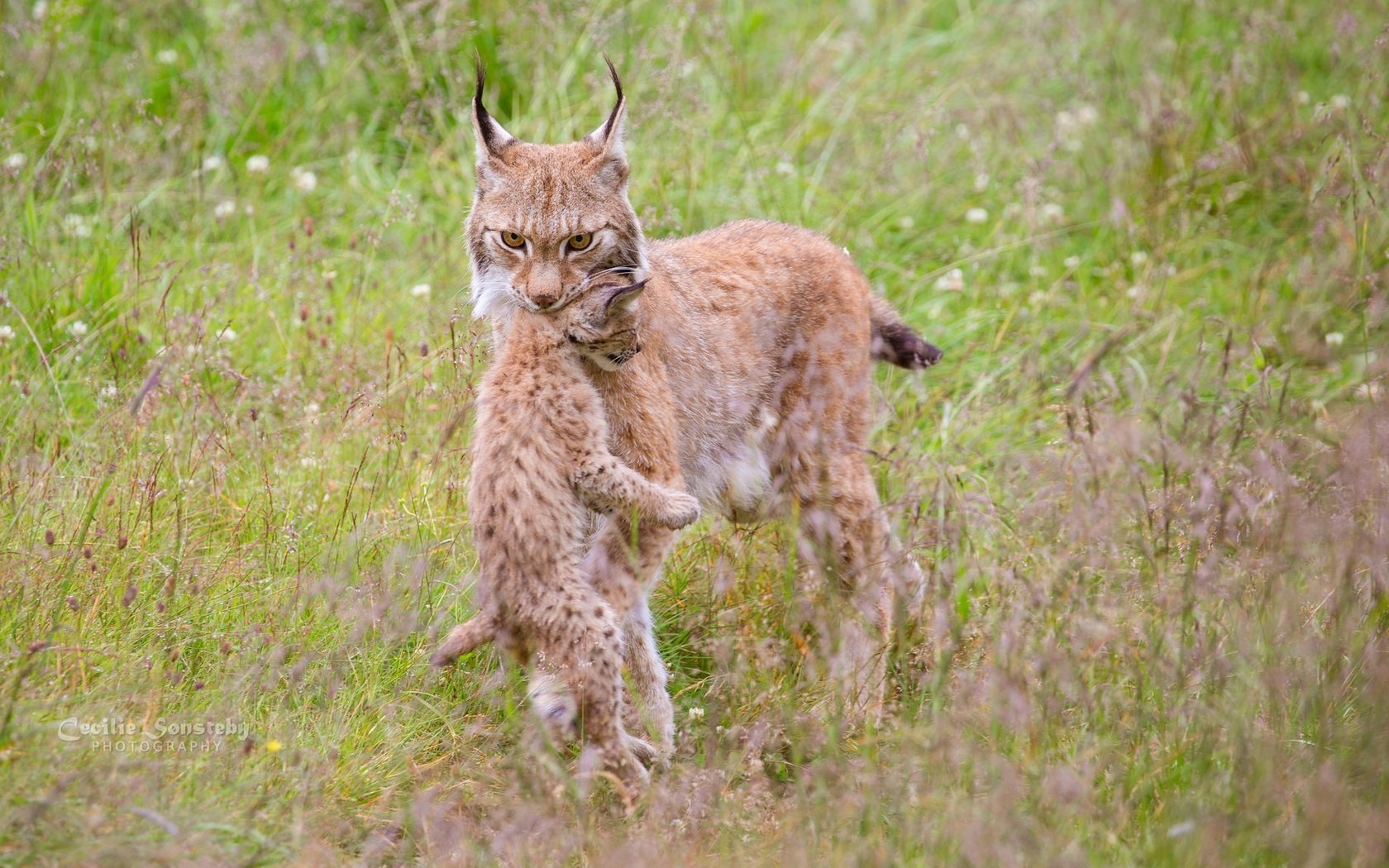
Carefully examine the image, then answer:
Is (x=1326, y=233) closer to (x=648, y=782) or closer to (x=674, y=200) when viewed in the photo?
(x=674, y=200)

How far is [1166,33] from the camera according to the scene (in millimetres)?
7766

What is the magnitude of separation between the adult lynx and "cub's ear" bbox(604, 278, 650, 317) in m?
0.14

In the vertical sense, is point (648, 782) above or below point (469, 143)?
below

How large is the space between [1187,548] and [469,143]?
13.3 feet

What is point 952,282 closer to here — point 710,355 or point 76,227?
point 710,355

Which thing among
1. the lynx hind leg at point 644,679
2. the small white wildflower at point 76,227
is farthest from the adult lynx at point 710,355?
the small white wildflower at point 76,227

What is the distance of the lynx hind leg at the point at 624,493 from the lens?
3553mm

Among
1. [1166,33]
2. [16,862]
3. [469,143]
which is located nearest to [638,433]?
[16,862]

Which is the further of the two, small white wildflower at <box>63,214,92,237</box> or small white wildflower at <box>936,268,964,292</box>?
small white wildflower at <box>936,268,964,292</box>

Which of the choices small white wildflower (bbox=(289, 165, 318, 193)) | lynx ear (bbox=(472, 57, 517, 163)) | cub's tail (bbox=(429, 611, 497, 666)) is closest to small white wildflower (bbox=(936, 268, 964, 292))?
lynx ear (bbox=(472, 57, 517, 163))

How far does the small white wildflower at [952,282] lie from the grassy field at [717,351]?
0.15 meters

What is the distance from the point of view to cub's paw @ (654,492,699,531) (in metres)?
3.59

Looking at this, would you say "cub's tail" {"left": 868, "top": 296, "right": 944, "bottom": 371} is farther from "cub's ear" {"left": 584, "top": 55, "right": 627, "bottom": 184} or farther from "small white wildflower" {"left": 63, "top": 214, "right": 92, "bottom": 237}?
"small white wildflower" {"left": 63, "top": 214, "right": 92, "bottom": 237}

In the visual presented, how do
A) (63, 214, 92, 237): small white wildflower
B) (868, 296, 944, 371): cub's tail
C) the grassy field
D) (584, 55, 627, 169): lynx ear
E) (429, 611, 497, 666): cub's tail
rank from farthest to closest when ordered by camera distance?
(63, 214, 92, 237): small white wildflower < (868, 296, 944, 371): cub's tail < (584, 55, 627, 169): lynx ear < (429, 611, 497, 666): cub's tail < the grassy field
